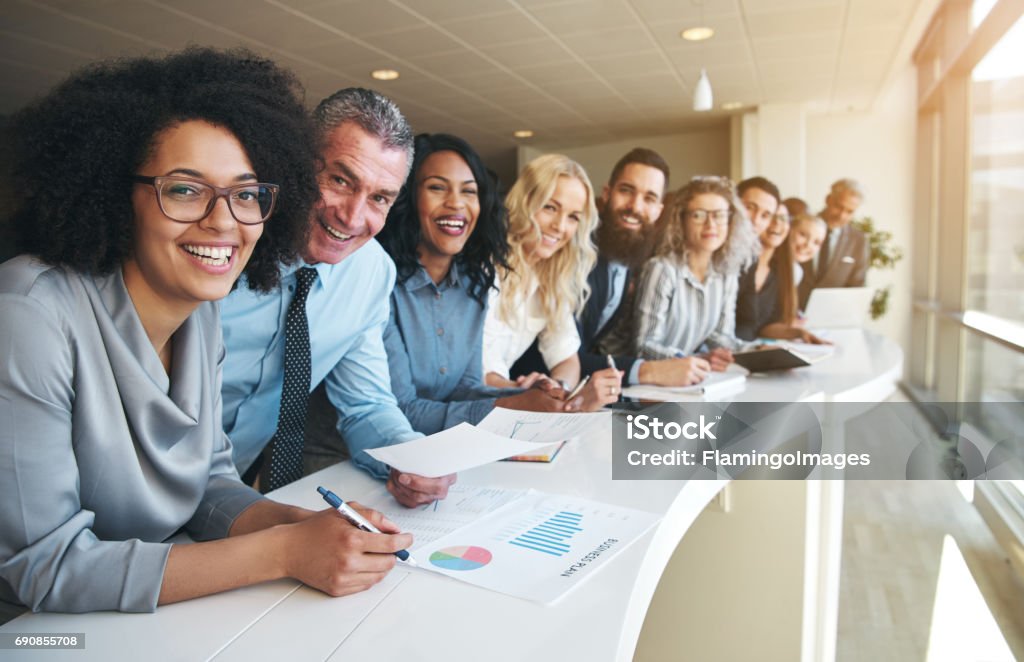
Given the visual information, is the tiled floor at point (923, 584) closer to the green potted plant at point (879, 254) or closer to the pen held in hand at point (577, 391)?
the pen held in hand at point (577, 391)

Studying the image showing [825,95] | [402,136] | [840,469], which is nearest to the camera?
[402,136]

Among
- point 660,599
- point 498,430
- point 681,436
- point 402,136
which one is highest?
point 402,136

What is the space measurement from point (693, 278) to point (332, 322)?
2.15 meters

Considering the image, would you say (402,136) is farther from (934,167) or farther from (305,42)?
(934,167)

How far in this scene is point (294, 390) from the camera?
1.60 metres

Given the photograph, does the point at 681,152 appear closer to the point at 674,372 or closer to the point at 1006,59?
the point at 1006,59

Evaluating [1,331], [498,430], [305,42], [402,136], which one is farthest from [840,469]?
[305,42]

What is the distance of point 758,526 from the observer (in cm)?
211

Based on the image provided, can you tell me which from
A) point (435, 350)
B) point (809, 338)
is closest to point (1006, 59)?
point (809, 338)

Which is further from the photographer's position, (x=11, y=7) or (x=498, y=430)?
(x=11, y=7)

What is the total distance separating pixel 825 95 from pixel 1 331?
27.6 ft

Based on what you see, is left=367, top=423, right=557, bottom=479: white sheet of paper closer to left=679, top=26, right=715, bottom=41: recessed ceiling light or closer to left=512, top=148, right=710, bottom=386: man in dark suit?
left=512, top=148, right=710, bottom=386: man in dark suit

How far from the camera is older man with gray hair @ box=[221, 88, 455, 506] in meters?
1.59

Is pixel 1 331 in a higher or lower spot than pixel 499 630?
higher
